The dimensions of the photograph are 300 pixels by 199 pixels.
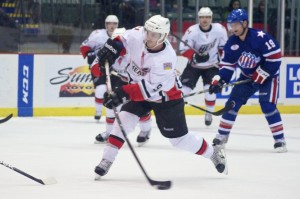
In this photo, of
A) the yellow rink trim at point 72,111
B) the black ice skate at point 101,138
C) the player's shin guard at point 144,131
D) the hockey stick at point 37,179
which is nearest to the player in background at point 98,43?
the yellow rink trim at point 72,111

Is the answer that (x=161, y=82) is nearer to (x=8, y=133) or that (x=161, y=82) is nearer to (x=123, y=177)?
(x=123, y=177)

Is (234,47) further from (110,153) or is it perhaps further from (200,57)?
(200,57)

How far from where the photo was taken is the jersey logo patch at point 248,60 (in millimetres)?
6535

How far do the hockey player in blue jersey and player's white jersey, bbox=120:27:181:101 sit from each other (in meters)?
1.49

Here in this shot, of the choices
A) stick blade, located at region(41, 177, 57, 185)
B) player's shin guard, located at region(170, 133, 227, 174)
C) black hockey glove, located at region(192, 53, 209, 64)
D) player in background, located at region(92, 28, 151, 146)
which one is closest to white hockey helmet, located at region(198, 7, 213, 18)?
black hockey glove, located at region(192, 53, 209, 64)

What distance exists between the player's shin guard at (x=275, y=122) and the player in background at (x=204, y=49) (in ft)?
6.27

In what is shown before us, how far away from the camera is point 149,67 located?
5031 mm

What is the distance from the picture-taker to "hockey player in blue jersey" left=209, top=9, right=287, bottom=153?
6508 millimetres

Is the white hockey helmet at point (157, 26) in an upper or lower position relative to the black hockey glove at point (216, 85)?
upper

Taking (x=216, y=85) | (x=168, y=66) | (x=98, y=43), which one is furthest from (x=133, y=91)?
(x=98, y=43)

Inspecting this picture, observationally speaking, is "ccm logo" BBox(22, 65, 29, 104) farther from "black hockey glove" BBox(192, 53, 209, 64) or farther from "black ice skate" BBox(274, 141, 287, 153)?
"black ice skate" BBox(274, 141, 287, 153)

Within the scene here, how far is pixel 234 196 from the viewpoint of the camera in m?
4.75

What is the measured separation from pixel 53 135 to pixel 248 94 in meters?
1.95

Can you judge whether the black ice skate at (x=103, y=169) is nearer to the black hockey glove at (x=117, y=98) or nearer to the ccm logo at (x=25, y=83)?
the black hockey glove at (x=117, y=98)
